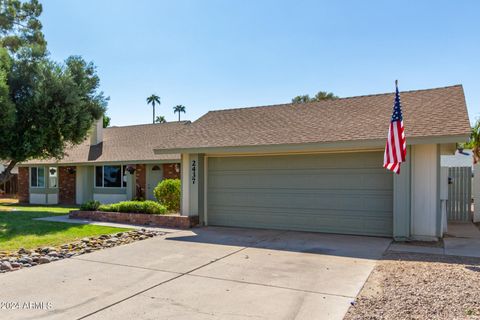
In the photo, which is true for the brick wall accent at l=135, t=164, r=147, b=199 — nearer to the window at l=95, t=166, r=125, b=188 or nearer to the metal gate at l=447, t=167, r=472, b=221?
the window at l=95, t=166, r=125, b=188

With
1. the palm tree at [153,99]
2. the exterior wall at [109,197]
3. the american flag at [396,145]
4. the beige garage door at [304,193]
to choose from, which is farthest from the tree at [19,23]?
the palm tree at [153,99]

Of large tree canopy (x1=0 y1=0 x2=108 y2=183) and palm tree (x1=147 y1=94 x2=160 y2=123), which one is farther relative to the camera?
palm tree (x1=147 y1=94 x2=160 y2=123)

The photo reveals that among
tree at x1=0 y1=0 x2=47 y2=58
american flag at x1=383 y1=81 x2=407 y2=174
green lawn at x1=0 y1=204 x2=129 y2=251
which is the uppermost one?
tree at x1=0 y1=0 x2=47 y2=58

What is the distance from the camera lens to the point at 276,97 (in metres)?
19.9

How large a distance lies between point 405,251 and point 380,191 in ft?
6.64

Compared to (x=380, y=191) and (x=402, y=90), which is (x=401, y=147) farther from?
(x=402, y=90)

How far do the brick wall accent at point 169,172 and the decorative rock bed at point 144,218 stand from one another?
5.27 meters

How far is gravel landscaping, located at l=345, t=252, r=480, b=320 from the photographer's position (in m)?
4.36

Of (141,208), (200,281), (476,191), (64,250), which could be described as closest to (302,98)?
(476,191)

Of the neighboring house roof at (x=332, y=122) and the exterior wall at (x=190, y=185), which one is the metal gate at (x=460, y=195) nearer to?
the neighboring house roof at (x=332, y=122)

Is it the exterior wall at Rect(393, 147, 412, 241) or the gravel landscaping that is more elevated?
the exterior wall at Rect(393, 147, 412, 241)

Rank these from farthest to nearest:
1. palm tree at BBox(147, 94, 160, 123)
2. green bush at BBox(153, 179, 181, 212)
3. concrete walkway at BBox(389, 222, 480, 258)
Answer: palm tree at BBox(147, 94, 160, 123)
green bush at BBox(153, 179, 181, 212)
concrete walkway at BBox(389, 222, 480, 258)

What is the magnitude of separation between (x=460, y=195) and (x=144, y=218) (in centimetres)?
→ 1084

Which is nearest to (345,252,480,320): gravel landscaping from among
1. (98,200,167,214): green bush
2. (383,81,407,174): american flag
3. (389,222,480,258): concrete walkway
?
(389,222,480,258): concrete walkway
